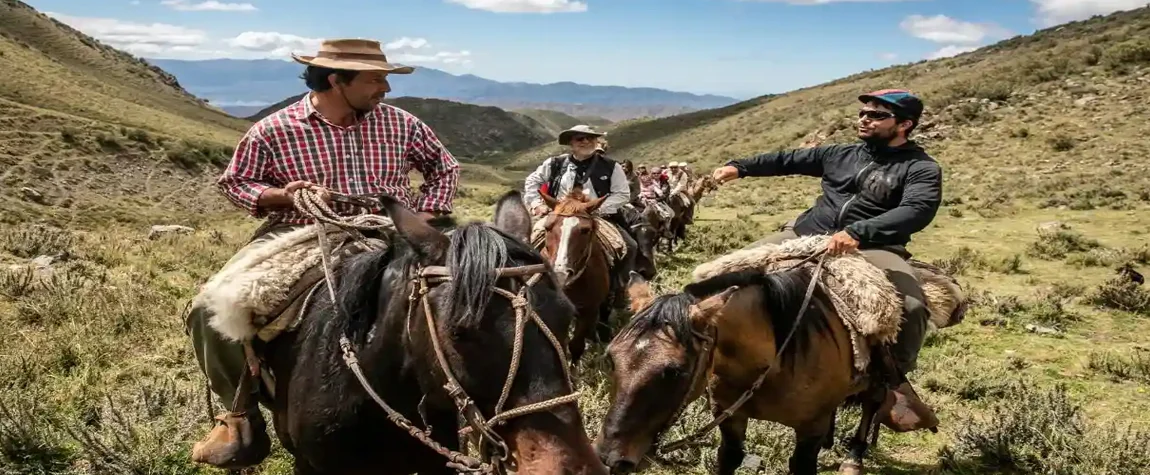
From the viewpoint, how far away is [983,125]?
25.3 metres

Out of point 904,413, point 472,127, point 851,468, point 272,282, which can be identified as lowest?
point 472,127

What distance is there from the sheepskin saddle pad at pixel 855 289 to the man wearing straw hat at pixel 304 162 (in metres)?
2.00

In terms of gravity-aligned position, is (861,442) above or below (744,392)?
below

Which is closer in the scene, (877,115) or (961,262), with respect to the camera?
(877,115)

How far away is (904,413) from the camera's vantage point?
5.06m

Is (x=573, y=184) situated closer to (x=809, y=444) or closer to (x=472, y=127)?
(x=809, y=444)

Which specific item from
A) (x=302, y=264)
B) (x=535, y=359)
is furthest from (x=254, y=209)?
(x=535, y=359)

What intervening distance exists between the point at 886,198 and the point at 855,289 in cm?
75

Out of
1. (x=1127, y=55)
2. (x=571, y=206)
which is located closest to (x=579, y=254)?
(x=571, y=206)

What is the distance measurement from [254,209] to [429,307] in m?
1.61

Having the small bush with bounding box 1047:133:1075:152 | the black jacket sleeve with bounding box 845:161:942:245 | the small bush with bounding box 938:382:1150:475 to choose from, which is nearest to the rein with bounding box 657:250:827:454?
the black jacket sleeve with bounding box 845:161:942:245

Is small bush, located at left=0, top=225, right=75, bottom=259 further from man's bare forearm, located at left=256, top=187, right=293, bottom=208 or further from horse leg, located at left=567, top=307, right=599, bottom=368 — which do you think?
man's bare forearm, located at left=256, top=187, right=293, bottom=208

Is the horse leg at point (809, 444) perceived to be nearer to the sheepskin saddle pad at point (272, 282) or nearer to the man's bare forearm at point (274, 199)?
the sheepskin saddle pad at point (272, 282)

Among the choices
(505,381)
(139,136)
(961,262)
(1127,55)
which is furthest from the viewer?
(1127,55)
